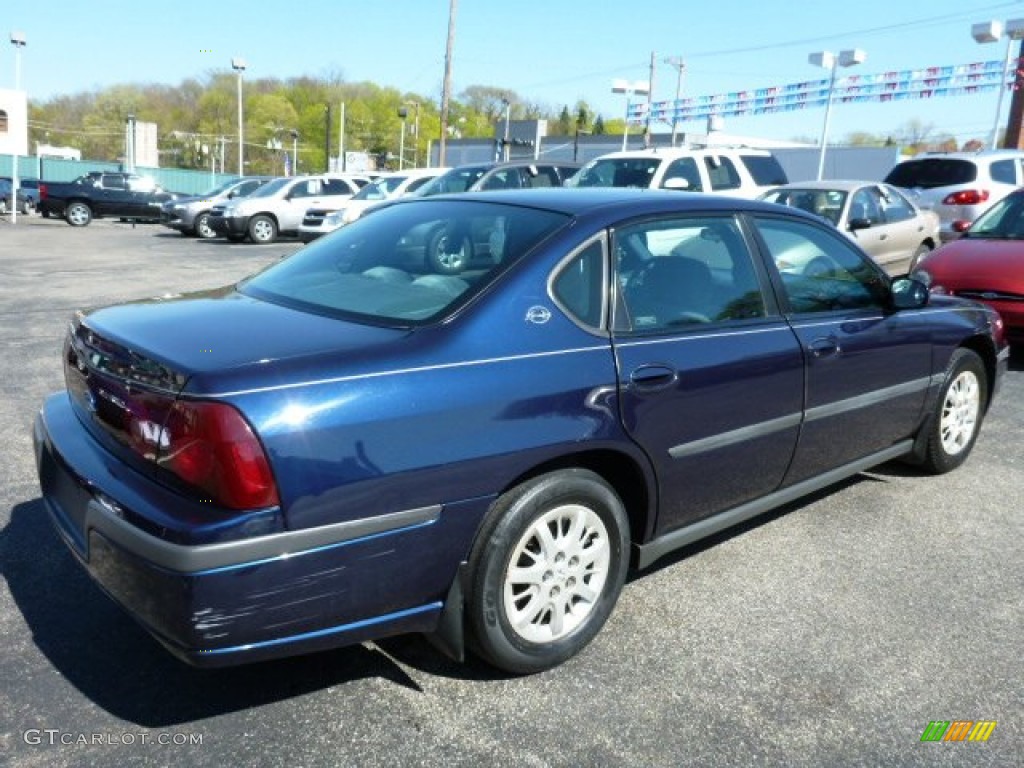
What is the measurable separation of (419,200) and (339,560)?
198 cm

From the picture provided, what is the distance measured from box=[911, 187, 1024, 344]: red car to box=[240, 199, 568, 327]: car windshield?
15.3 feet

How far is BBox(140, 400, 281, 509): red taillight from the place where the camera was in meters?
2.22

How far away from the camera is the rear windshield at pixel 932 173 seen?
1329 centimetres

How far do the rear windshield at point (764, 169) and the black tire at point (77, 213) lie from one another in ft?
71.8

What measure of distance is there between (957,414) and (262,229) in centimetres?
1794

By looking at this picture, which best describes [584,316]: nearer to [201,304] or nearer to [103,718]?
[201,304]

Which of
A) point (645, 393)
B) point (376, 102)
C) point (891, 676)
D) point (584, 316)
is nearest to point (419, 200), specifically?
point (584, 316)

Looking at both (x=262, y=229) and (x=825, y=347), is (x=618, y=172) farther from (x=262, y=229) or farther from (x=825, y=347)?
(x=262, y=229)

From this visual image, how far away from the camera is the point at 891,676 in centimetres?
292

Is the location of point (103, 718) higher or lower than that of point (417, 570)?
lower

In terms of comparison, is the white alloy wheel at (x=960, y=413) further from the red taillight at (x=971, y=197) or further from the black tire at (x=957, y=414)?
the red taillight at (x=971, y=197)

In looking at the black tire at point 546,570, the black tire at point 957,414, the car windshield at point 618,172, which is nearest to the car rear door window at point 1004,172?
the car windshield at point 618,172

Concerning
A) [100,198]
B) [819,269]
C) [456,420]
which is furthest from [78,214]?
[456,420]

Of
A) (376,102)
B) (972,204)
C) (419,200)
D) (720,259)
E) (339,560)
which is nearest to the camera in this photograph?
(339,560)
